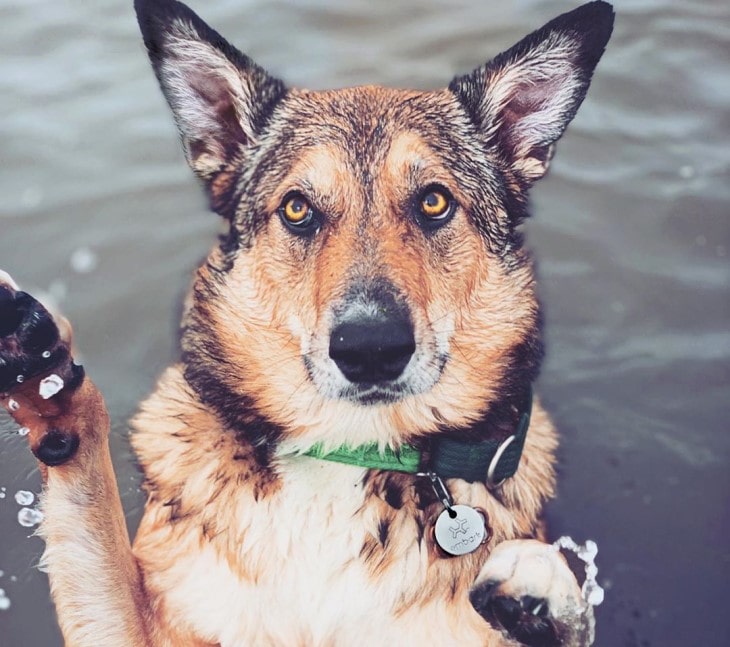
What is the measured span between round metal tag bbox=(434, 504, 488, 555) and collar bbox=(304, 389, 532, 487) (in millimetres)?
124

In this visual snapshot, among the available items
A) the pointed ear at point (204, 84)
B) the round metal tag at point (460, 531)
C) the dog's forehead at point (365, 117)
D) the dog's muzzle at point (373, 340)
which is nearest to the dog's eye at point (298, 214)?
the dog's forehead at point (365, 117)

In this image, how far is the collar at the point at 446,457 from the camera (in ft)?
7.91

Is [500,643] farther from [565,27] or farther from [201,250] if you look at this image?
[201,250]

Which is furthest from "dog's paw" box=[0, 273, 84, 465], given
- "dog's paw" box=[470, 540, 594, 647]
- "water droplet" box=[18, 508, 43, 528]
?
"dog's paw" box=[470, 540, 594, 647]

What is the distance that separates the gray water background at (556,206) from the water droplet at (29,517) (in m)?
0.73

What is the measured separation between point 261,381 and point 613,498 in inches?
63.8

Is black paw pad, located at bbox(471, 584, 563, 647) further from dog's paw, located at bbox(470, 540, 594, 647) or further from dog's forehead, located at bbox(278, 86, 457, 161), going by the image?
dog's forehead, located at bbox(278, 86, 457, 161)

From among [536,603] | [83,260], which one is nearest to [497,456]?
[536,603]

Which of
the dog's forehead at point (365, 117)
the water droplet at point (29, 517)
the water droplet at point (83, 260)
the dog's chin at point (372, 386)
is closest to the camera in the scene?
the dog's chin at point (372, 386)

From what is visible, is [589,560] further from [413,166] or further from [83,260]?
[83,260]

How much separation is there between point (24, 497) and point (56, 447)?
0.37 metres

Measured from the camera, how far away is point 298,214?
2387 mm

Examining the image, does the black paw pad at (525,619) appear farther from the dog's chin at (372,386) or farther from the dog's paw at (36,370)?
the dog's paw at (36,370)

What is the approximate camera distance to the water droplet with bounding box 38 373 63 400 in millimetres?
2055
